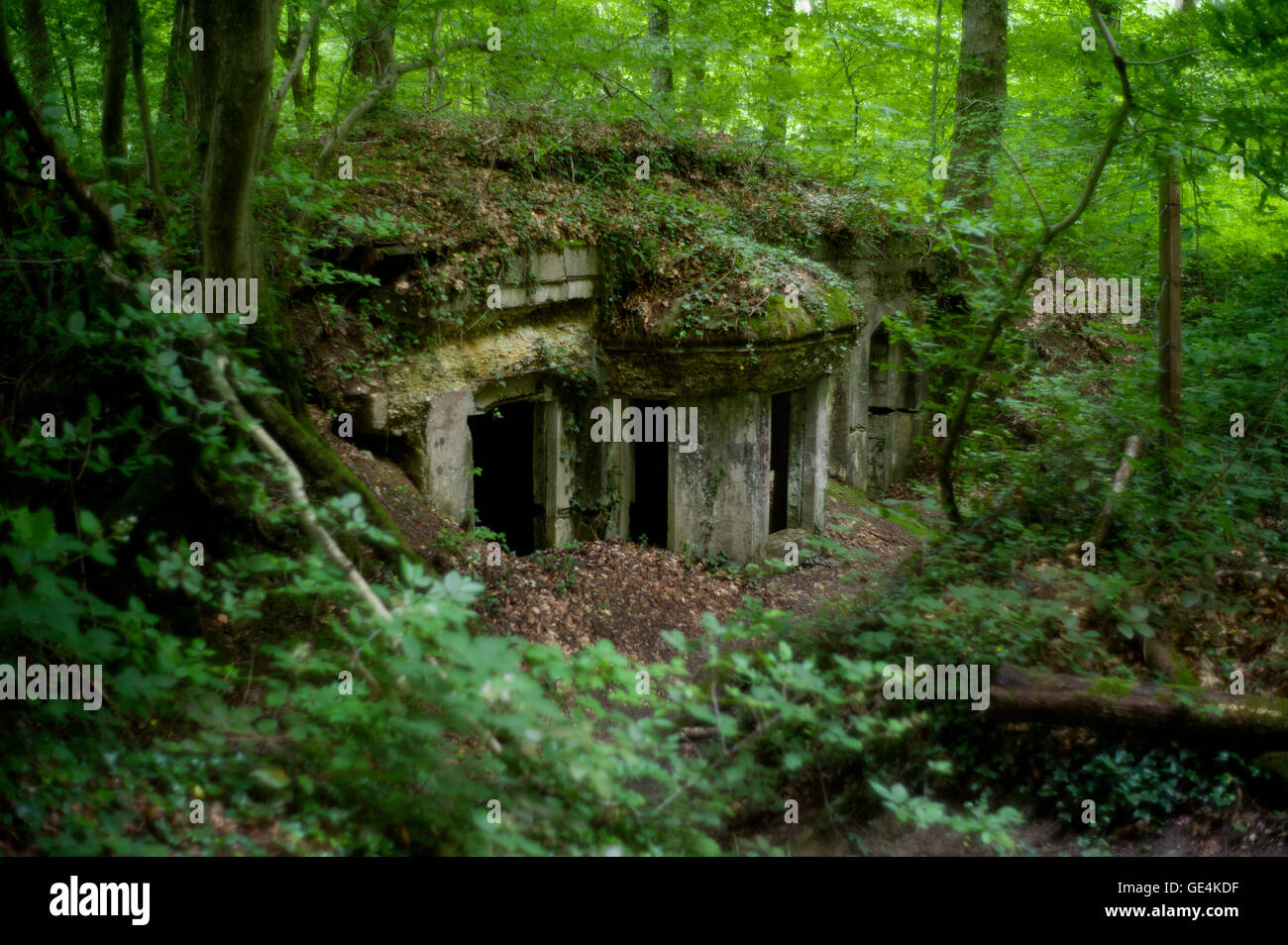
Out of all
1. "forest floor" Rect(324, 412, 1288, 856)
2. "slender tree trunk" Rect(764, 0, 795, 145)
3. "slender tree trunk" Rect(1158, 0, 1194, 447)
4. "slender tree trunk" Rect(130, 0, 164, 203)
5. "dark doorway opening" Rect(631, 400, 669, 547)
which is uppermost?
"slender tree trunk" Rect(764, 0, 795, 145)

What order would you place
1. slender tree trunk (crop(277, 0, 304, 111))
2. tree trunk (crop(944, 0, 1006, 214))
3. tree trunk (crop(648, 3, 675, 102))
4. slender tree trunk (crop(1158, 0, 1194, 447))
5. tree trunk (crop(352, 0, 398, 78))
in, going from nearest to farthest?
1. slender tree trunk (crop(1158, 0, 1194, 447))
2. tree trunk (crop(352, 0, 398, 78))
3. slender tree trunk (crop(277, 0, 304, 111))
4. tree trunk (crop(648, 3, 675, 102))
5. tree trunk (crop(944, 0, 1006, 214))

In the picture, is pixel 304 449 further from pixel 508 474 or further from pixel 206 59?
pixel 508 474

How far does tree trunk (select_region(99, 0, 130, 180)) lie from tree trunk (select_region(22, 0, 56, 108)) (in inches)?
93.6

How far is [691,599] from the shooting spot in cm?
888

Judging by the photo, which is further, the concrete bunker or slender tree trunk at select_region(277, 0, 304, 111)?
the concrete bunker

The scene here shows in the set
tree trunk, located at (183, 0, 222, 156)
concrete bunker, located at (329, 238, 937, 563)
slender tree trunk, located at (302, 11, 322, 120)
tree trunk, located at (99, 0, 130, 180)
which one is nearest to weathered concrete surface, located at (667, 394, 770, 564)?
concrete bunker, located at (329, 238, 937, 563)

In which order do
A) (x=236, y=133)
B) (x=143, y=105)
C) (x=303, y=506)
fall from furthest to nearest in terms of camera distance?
(x=143, y=105) → (x=236, y=133) → (x=303, y=506)

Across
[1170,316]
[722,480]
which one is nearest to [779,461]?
[722,480]

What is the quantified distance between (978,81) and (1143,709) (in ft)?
30.6

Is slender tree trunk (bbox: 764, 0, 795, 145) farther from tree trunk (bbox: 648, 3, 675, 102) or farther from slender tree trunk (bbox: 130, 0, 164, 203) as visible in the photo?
slender tree trunk (bbox: 130, 0, 164, 203)

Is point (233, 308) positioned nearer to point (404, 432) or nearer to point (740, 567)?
point (404, 432)

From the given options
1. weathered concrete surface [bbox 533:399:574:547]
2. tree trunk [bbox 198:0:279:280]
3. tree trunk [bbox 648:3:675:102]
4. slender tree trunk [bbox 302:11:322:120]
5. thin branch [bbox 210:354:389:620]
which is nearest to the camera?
thin branch [bbox 210:354:389:620]

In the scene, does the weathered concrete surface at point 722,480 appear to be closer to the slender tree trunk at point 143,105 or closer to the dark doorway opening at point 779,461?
the dark doorway opening at point 779,461

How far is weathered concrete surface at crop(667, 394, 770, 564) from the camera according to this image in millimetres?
9898
